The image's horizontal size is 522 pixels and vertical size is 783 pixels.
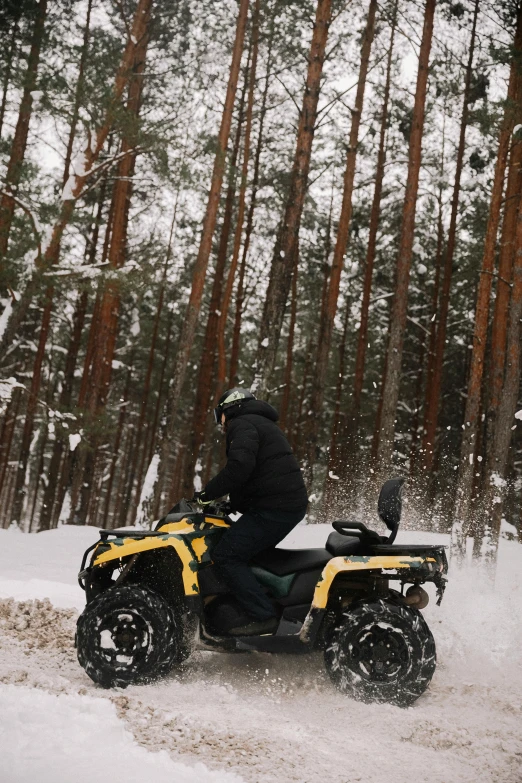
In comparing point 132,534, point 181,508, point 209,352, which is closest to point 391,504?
point 181,508

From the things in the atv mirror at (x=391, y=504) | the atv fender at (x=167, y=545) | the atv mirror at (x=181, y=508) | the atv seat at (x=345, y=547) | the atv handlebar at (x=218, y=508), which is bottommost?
the atv fender at (x=167, y=545)

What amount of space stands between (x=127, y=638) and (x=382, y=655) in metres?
1.80

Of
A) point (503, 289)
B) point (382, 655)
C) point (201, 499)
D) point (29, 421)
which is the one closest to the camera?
point (382, 655)

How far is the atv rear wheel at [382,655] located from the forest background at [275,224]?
6.95 m

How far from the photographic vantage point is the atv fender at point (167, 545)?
5086 mm

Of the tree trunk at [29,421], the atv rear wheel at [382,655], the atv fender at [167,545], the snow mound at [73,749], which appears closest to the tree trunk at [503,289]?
the atv rear wheel at [382,655]

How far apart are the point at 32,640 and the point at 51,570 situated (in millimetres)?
3321

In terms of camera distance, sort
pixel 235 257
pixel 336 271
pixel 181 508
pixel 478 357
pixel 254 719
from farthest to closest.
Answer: pixel 235 257, pixel 336 271, pixel 478 357, pixel 181 508, pixel 254 719

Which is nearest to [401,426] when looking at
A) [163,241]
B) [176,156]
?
[163,241]

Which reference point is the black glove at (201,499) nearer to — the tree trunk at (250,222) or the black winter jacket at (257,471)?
the black winter jacket at (257,471)

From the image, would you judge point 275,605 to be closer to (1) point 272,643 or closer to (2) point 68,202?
(1) point 272,643

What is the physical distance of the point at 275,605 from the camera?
5203 mm

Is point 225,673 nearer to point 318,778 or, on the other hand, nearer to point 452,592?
point 318,778

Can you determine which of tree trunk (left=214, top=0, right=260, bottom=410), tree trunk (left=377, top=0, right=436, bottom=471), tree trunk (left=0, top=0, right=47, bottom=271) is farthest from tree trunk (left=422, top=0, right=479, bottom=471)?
tree trunk (left=0, top=0, right=47, bottom=271)
